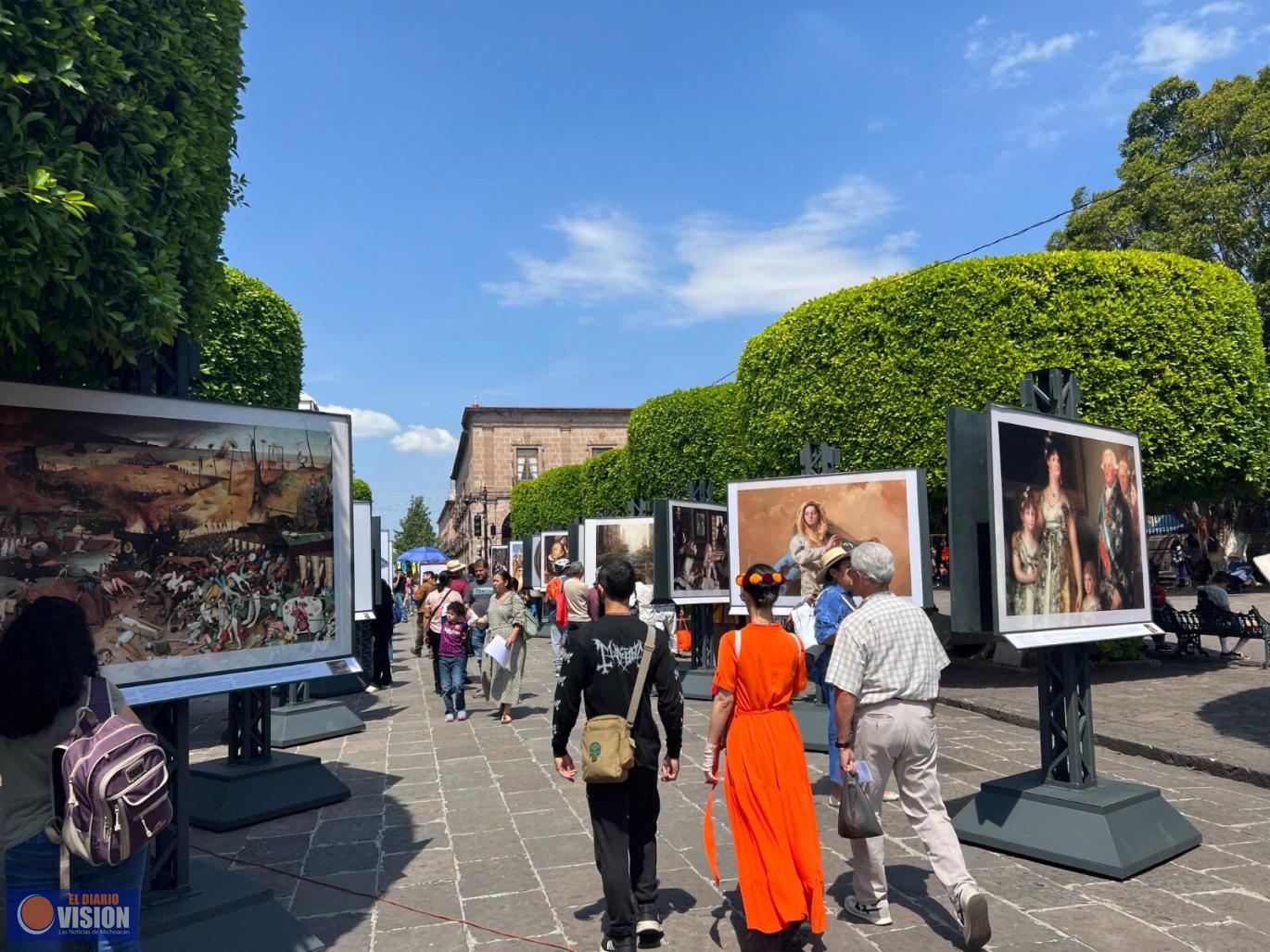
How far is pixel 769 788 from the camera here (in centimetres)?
394

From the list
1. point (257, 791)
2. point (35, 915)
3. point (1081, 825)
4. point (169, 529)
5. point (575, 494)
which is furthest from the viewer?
point (575, 494)

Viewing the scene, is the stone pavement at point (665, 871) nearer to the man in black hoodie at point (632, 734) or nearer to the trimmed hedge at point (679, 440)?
the man in black hoodie at point (632, 734)

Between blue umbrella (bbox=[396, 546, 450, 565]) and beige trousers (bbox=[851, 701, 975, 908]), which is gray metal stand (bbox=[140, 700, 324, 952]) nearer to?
beige trousers (bbox=[851, 701, 975, 908])

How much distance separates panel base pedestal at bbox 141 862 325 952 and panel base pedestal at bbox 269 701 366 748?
5486mm

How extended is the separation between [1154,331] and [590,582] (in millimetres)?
11234

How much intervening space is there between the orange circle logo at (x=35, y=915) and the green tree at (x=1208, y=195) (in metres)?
30.0

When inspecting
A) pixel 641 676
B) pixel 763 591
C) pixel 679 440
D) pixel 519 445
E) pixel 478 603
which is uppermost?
pixel 519 445

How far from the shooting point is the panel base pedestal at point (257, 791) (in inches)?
258

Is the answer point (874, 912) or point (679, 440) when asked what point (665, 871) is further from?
point (679, 440)

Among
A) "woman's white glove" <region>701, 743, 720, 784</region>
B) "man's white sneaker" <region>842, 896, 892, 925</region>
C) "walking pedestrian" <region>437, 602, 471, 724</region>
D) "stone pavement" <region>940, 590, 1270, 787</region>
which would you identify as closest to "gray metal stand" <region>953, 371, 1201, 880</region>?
"man's white sneaker" <region>842, 896, 892, 925</region>

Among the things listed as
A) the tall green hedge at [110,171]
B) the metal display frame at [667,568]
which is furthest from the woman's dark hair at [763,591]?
the metal display frame at [667,568]

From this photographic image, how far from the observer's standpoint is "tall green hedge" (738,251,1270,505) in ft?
41.9

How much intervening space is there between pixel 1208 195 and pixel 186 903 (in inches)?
1237

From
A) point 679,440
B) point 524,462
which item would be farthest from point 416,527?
point 679,440
